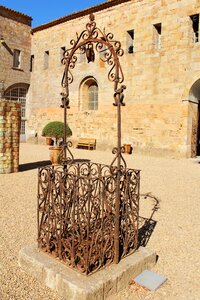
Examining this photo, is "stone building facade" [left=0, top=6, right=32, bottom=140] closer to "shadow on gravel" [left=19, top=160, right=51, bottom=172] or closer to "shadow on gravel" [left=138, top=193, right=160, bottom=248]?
"shadow on gravel" [left=19, top=160, right=51, bottom=172]

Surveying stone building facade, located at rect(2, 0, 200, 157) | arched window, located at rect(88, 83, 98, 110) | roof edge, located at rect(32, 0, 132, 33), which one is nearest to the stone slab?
stone building facade, located at rect(2, 0, 200, 157)

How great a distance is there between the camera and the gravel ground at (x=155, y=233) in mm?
2584

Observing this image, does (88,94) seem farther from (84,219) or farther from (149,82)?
(84,219)

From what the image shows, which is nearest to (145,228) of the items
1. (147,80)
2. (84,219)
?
(84,219)

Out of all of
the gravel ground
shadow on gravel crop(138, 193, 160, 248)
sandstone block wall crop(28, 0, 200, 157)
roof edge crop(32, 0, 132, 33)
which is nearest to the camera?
the gravel ground

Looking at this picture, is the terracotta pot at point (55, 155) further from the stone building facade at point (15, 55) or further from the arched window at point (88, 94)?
the stone building facade at point (15, 55)

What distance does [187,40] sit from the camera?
12.0 metres

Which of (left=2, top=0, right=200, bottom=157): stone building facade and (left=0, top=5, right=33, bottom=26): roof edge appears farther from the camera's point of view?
(left=0, top=5, right=33, bottom=26): roof edge

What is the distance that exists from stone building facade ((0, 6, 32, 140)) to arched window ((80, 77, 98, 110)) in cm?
513

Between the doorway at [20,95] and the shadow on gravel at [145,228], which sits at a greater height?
the doorway at [20,95]

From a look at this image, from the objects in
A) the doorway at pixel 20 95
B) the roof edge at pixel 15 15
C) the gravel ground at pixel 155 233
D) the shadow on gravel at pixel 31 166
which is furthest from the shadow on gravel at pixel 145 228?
the roof edge at pixel 15 15

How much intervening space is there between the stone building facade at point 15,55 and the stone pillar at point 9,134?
10983 mm

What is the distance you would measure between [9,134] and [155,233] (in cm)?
530

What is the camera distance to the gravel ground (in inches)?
102
